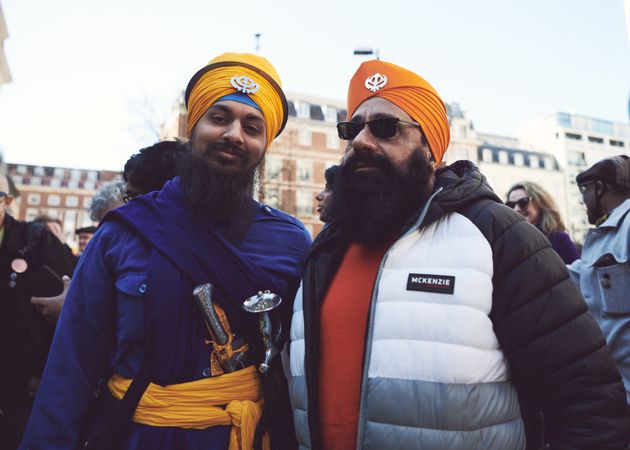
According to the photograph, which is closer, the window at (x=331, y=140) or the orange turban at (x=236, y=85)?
the orange turban at (x=236, y=85)

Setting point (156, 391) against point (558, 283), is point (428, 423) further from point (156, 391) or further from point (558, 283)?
point (156, 391)

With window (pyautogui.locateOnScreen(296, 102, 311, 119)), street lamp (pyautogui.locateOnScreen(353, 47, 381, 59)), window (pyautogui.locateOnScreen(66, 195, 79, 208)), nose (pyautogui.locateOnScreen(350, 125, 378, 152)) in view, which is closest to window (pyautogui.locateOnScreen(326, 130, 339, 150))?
window (pyautogui.locateOnScreen(296, 102, 311, 119))

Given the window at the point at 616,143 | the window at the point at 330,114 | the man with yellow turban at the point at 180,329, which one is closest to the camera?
the man with yellow turban at the point at 180,329

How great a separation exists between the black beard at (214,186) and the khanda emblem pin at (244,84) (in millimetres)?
315

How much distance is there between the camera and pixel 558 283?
145 cm

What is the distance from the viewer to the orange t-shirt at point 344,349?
1.59 m

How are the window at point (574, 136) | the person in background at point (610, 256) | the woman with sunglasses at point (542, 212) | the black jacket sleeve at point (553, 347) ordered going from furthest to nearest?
the window at point (574, 136), the woman with sunglasses at point (542, 212), the person in background at point (610, 256), the black jacket sleeve at point (553, 347)

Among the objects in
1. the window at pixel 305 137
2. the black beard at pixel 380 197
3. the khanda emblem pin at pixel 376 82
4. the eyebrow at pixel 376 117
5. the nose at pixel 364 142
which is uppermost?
the window at pixel 305 137

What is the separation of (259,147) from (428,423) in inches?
56.4

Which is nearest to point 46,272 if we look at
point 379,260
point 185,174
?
point 185,174

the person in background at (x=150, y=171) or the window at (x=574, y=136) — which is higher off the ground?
the window at (x=574, y=136)

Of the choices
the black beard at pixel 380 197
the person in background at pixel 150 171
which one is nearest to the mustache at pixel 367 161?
the black beard at pixel 380 197

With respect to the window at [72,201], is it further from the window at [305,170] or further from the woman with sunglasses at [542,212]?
the woman with sunglasses at [542,212]

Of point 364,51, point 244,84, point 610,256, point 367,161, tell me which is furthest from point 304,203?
point 367,161
